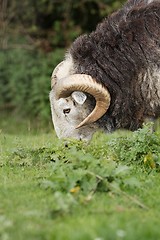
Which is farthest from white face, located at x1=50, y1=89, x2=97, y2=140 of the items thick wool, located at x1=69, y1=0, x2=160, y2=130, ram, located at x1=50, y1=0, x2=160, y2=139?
thick wool, located at x1=69, y1=0, x2=160, y2=130

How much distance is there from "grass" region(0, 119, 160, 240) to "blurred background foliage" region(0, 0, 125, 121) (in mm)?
13483

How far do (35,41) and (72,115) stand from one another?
14493 millimetres

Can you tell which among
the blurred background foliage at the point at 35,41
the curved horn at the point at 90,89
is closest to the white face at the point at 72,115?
the curved horn at the point at 90,89

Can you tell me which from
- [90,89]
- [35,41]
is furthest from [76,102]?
[35,41]

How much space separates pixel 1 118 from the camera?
2425 centimetres

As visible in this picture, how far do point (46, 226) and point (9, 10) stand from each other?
794 inches

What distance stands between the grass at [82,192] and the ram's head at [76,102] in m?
0.67

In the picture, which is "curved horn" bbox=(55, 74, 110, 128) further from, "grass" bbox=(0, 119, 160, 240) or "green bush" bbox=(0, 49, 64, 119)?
"green bush" bbox=(0, 49, 64, 119)

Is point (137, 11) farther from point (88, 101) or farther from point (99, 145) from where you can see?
point (99, 145)

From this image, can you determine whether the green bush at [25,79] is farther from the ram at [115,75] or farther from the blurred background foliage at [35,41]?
the ram at [115,75]

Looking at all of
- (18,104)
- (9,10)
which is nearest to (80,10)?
(9,10)

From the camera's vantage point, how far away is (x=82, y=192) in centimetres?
718

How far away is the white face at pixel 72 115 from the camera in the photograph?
10.8 metres

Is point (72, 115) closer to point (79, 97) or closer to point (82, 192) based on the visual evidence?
point (79, 97)
